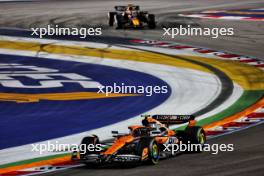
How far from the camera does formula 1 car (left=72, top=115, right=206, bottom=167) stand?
616 inches

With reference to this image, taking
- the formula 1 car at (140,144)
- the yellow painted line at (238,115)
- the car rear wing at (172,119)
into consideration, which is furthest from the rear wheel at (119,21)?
the formula 1 car at (140,144)

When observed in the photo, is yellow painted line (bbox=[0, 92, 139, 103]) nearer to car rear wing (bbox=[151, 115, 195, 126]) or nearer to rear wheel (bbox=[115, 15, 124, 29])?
car rear wing (bbox=[151, 115, 195, 126])

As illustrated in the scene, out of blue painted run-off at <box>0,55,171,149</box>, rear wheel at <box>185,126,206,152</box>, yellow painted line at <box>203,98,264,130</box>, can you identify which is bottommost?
yellow painted line at <box>203,98,264,130</box>

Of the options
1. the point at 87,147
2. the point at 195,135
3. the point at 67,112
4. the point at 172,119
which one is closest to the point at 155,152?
the point at 87,147

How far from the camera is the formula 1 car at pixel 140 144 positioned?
15641mm

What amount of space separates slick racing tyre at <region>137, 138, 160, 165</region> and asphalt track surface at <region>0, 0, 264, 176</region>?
161 mm

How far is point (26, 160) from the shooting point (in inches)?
664

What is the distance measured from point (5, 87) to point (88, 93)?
2.68m


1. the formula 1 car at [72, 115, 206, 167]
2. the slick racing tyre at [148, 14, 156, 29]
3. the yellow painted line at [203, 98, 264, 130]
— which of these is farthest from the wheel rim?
the slick racing tyre at [148, 14, 156, 29]

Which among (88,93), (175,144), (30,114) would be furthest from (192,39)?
(175,144)

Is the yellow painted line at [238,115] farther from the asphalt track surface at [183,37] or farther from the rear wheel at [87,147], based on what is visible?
the rear wheel at [87,147]

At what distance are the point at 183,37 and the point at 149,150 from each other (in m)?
21.1

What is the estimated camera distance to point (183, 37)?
3647cm

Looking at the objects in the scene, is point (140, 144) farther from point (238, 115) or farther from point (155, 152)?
point (238, 115)
